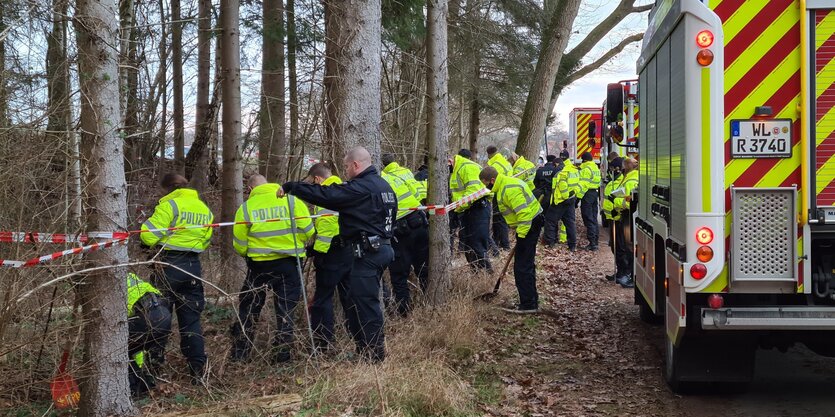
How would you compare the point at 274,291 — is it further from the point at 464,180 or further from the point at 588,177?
the point at 588,177

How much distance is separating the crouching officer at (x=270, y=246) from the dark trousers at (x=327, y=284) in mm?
229

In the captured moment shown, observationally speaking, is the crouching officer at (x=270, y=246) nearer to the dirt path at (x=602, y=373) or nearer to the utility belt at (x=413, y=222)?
the dirt path at (x=602, y=373)

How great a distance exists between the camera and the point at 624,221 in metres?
11.6

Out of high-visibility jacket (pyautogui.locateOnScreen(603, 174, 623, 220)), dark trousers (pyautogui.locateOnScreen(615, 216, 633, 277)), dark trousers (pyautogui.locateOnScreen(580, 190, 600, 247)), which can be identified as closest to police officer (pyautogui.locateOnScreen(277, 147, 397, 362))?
dark trousers (pyautogui.locateOnScreen(615, 216, 633, 277))

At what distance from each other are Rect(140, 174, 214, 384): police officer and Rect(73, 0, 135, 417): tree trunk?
1575 mm

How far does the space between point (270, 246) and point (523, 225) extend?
3306 mm

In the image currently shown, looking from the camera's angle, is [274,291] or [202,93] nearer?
[274,291]

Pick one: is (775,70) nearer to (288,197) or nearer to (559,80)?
(288,197)

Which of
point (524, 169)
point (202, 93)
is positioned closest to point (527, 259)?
point (524, 169)

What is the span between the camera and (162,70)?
1484cm

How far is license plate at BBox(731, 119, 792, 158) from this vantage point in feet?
17.5

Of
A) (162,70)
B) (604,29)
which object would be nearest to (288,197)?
(162,70)

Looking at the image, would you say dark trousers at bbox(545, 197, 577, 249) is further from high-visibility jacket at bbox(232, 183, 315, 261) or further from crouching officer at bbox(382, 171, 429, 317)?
high-visibility jacket at bbox(232, 183, 315, 261)

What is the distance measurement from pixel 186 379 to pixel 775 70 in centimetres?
549
